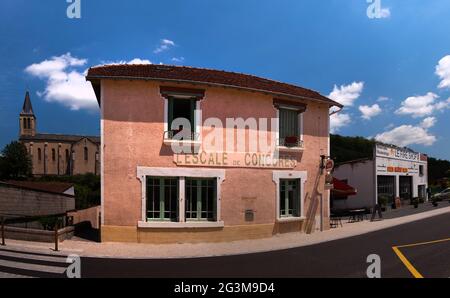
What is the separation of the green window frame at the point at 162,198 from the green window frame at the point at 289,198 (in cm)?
449

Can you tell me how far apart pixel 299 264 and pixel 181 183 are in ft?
17.4

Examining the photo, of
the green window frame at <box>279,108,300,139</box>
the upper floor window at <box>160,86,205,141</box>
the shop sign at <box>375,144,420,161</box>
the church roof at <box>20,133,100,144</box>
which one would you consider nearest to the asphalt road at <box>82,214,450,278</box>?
the upper floor window at <box>160,86,205,141</box>

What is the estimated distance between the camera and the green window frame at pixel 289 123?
14.8m

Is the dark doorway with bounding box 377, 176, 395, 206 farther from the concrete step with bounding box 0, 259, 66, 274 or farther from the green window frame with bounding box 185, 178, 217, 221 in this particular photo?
the concrete step with bounding box 0, 259, 66, 274

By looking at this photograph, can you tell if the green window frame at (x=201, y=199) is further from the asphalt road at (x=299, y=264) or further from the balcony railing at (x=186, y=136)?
the asphalt road at (x=299, y=264)

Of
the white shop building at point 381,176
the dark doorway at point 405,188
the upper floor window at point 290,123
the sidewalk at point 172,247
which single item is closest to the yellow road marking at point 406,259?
the sidewalk at point 172,247

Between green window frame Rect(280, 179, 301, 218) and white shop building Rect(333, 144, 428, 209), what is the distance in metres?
14.6

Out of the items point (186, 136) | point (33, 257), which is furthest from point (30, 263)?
point (186, 136)

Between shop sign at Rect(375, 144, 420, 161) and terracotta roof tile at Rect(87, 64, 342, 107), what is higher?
terracotta roof tile at Rect(87, 64, 342, 107)

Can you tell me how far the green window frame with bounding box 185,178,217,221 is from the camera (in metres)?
13.0
